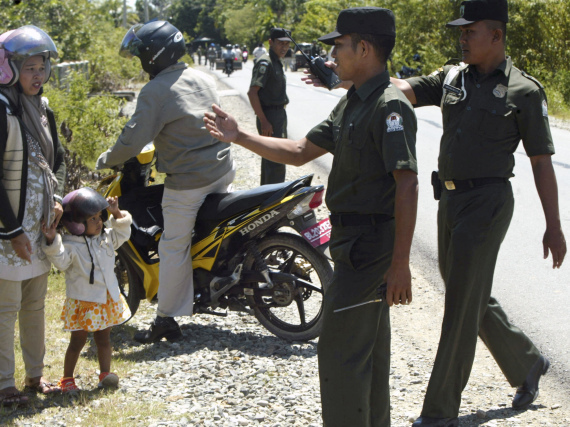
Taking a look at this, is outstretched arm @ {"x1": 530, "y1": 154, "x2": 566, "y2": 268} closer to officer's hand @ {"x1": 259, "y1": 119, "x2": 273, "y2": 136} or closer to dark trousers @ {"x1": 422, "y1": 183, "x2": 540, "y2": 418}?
dark trousers @ {"x1": 422, "y1": 183, "x2": 540, "y2": 418}

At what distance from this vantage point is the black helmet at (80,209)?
4.29 m

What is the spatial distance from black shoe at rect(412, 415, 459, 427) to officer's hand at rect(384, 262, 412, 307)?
2.97 feet

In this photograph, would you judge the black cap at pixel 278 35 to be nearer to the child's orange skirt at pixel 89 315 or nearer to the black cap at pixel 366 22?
the child's orange skirt at pixel 89 315

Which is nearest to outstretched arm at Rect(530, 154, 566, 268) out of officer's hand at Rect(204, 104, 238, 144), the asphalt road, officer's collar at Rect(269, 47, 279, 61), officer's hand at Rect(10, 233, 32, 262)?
the asphalt road

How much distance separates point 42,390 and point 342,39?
2558 mm

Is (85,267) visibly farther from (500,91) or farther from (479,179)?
(500,91)

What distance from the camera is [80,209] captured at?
14.1 feet

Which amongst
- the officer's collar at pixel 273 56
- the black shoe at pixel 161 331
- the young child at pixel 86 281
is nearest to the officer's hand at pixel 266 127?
the officer's collar at pixel 273 56

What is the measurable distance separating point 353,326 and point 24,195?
75.7 inches

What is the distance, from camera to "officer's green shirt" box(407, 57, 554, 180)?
3697 millimetres

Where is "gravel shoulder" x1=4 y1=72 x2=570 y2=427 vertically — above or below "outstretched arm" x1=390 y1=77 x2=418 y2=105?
below

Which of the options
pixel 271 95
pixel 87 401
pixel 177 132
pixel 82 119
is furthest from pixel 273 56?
pixel 87 401

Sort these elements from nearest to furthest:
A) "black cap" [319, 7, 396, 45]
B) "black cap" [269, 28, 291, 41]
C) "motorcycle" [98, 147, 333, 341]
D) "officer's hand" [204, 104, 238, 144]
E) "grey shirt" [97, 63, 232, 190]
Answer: "black cap" [319, 7, 396, 45] → "officer's hand" [204, 104, 238, 144] → "grey shirt" [97, 63, 232, 190] → "motorcycle" [98, 147, 333, 341] → "black cap" [269, 28, 291, 41]

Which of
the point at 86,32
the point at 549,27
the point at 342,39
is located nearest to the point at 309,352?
the point at 342,39
